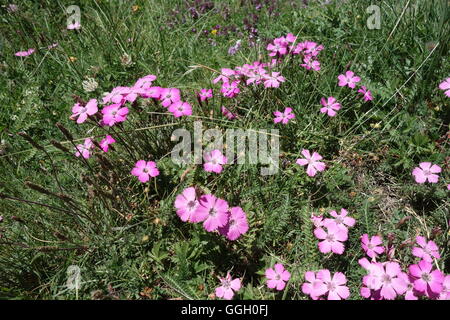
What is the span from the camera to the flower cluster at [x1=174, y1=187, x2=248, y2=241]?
155 cm

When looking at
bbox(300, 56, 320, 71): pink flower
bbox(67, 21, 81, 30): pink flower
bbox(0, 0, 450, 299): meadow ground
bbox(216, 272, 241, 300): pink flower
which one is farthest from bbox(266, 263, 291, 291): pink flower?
bbox(67, 21, 81, 30): pink flower

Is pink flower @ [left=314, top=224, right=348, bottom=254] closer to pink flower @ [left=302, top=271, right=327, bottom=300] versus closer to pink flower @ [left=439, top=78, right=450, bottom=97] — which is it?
pink flower @ [left=302, top=271, right=327, bottom=300]

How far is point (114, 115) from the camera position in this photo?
1825mm

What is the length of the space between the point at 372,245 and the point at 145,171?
1.24 metres

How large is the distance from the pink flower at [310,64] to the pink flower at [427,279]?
1.37m

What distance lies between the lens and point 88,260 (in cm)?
185

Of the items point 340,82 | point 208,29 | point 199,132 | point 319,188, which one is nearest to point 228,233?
point 319,188

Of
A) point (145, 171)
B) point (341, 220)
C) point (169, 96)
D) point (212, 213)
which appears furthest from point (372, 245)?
point (169, 96)

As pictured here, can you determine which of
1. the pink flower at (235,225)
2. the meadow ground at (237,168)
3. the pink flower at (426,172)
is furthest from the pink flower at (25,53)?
the pink flower at (426,172)

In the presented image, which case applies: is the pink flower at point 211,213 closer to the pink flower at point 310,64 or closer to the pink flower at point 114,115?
the pink flower at point 114,115

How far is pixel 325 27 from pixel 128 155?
73.3 inches

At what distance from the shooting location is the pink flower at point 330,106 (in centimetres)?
220

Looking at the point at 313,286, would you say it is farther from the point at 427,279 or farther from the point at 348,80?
the point at 348,80

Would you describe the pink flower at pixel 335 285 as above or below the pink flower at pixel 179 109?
below
